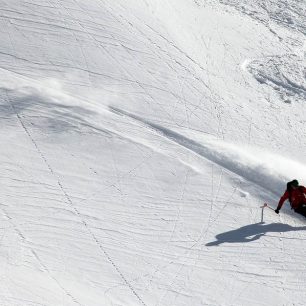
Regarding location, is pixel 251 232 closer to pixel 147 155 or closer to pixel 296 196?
pixel 296 196

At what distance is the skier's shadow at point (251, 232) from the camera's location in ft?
44.6

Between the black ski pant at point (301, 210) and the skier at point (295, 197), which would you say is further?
the black ski pant at point (301, 210)

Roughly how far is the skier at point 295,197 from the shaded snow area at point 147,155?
1.11 feet

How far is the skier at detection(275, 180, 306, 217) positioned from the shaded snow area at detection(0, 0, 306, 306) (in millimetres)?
339

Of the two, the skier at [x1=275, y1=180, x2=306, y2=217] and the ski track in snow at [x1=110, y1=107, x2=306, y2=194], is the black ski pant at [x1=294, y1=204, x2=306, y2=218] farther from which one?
the ski track in snow at [x1=110, y1=107, x2=306, y2=194]

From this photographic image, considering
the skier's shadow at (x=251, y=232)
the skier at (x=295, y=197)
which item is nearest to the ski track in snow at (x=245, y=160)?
the skier at (x=295, y=197)

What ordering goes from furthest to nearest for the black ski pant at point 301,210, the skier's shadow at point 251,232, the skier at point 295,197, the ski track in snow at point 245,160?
the ski track in snow at point 245,160
the black ski pant at point 301,210
the skier at point 295,197
the skier's shadow at point 251,232

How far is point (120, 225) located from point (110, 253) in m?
0.84

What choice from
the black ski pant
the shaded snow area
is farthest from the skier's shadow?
the black ski pant

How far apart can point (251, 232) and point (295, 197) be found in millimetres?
1343

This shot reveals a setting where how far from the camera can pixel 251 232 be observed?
45.5 ft

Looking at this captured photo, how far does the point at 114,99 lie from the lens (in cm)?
1667

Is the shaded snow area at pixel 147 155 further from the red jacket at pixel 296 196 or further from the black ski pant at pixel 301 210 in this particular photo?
the red jacket at pixel 296 196

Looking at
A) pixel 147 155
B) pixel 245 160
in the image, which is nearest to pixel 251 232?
pixel 245 160
